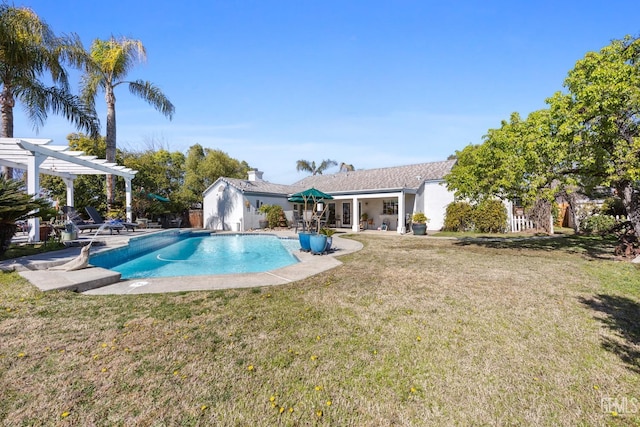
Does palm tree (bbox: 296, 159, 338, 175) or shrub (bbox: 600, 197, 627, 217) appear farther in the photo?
palm tree (bbox: 296, 159, 338, 175)

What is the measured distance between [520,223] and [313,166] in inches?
1250

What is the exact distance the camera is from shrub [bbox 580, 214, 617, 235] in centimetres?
1576

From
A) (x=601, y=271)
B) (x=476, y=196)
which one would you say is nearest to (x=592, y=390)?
(x=601, y=271)

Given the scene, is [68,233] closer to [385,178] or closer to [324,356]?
[324,356]

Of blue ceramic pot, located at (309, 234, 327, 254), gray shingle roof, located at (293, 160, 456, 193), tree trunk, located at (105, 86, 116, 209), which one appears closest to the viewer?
blue ceramic pot, located at (309, 234, 327, 254)

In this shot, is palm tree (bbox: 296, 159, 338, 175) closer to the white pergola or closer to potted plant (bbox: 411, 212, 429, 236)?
potted plant (bbox: 411, 212, 429, 236)

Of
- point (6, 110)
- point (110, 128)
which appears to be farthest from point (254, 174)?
point (6, 110)

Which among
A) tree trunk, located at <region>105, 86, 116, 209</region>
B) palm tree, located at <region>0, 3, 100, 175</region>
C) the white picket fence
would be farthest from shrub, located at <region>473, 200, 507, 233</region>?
palm tree, located at <region>0, 3, 100, 175</region>

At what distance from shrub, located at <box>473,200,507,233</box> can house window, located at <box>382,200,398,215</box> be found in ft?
17.4

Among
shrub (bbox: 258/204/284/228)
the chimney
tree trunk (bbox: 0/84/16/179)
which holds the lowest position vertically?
shrub (bbox: 258/204/284/228)

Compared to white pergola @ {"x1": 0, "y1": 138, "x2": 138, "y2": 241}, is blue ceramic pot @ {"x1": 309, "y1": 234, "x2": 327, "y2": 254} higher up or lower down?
lower down

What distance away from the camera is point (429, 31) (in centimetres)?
1216

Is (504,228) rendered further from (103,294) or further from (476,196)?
(103,294)

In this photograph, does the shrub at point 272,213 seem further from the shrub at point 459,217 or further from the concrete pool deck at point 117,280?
the concrete pool deck at point 117,280
